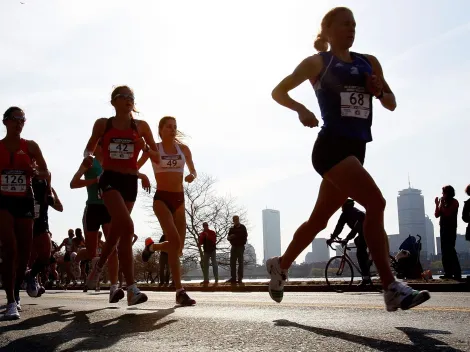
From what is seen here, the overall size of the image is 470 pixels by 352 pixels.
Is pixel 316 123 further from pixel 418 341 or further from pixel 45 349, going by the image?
pixel 45 349

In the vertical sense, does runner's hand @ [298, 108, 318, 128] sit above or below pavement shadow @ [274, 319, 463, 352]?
above

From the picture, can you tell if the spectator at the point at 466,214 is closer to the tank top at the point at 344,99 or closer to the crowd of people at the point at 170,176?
the crowd of people at the point at 170,176

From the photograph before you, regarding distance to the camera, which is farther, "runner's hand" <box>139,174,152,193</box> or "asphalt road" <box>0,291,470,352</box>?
"runner's hand" <box>139,174,152,193</box>

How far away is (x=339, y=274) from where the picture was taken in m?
13.5

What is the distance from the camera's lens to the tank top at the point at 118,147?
6.44m

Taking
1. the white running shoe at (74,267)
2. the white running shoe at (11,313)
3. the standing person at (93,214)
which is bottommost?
the white running shoe at (11,313)

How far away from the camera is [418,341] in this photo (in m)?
3.21

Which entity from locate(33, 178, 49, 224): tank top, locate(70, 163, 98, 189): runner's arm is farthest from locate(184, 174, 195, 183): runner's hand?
locate(33, 178, 49, 224): tank top

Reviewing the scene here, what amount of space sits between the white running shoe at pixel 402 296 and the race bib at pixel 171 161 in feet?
13.8

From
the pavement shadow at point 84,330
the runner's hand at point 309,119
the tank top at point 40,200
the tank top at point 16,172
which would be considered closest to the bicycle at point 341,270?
the tank top at point 40,200

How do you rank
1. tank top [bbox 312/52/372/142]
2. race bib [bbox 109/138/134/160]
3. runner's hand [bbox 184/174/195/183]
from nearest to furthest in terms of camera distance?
tank top [bbox 312/52/372/142] < race bib [bbox 109/138/134/160] < runner's hand [bbox 184/174/195/183]

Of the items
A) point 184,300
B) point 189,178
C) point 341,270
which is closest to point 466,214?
point 341,270

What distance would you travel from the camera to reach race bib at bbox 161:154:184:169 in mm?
7770

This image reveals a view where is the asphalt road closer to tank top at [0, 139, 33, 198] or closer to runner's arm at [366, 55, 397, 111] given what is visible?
tank top at [0, 139, 33, 198]
